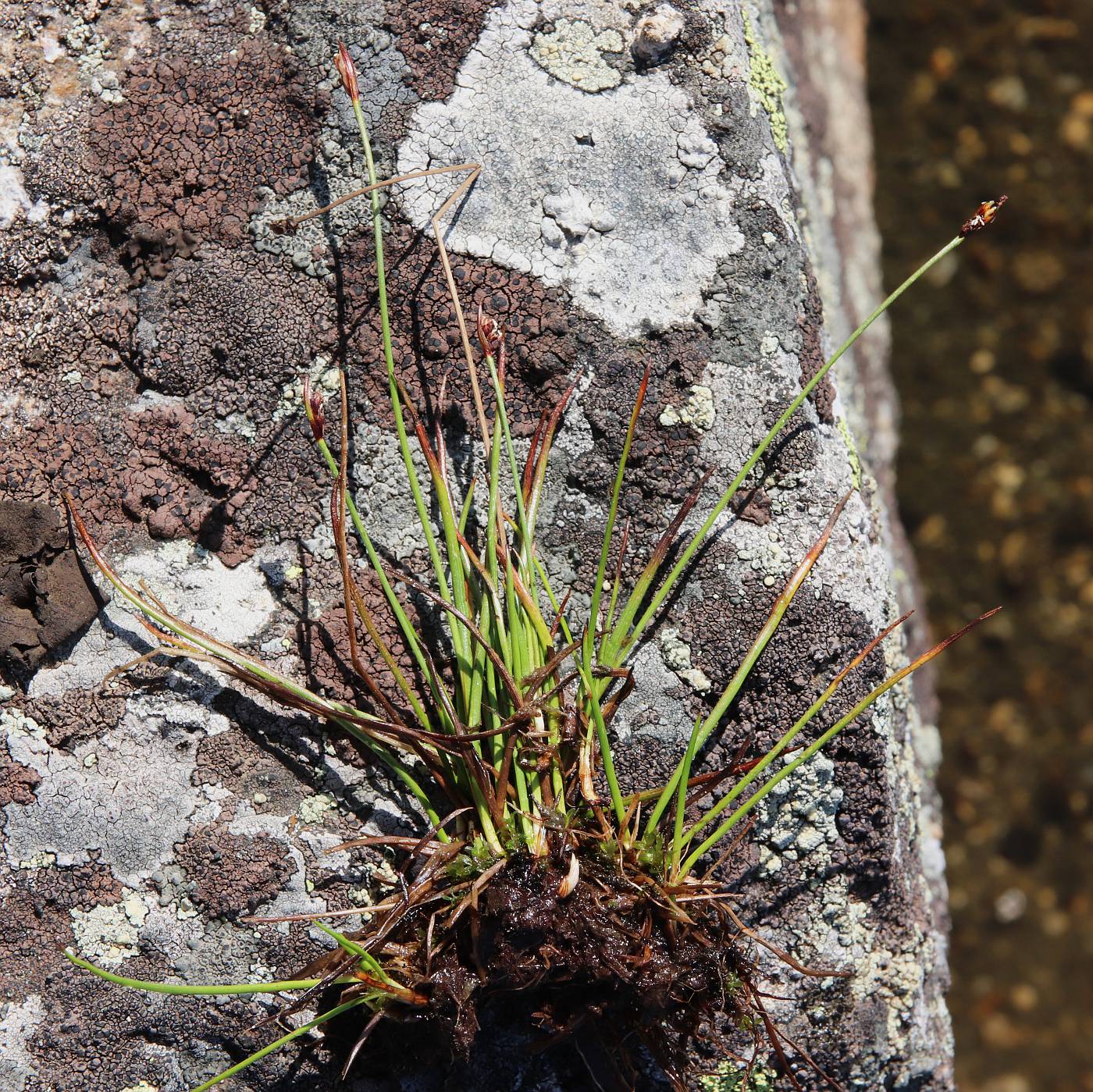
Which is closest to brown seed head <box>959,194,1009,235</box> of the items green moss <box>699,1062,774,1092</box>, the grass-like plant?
the grass-like plant

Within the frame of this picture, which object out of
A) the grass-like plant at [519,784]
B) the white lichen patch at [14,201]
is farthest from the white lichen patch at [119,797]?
the white lichen patch at [14,201]

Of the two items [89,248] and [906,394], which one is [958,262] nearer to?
[906,394]

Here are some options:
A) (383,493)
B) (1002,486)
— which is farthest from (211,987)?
(1002,486)

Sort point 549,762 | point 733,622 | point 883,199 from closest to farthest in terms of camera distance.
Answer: point 549,762 → point 733,622 → point 883,199

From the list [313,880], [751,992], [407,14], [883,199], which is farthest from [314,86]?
[883,199]

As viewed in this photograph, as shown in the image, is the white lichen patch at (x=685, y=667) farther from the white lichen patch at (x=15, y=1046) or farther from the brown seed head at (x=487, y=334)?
the white lichen patch at (x=15, y=1046)

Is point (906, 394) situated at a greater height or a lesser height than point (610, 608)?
lesser

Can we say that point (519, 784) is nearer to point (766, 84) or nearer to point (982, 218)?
point (982, 218)

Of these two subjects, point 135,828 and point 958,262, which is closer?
point 135,828
